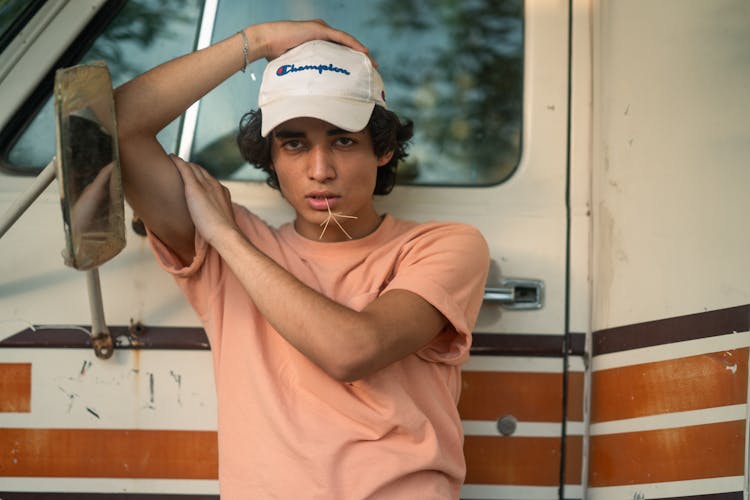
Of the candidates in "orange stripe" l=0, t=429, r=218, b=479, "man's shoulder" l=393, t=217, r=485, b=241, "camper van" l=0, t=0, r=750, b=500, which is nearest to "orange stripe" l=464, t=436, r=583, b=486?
"camper van" l=0, t=0, r=750, b=500

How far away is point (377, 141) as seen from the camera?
6.40ft

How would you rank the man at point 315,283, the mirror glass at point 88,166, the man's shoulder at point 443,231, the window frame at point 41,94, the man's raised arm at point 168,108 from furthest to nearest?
the window frame at point 41,94, the man's shoulder at point 443,231, the man's raised arm at point 168,108, the man at point 315,283, the mirror glass at point 88,166

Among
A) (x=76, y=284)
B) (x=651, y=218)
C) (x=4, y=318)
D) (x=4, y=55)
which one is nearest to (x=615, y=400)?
(x=651, y=218)

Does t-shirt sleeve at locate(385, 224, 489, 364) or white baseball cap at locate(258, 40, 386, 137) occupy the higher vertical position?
white baseball cap at locate(258, 40, 386, 137)

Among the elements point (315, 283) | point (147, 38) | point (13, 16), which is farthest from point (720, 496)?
point (13, 16)

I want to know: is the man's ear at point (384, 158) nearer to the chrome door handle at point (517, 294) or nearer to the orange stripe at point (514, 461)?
the chrome door handle at point (517, 294)

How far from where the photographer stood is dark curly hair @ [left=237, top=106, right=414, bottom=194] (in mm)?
1941

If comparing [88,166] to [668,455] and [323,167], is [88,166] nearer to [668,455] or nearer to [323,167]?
[323,167]

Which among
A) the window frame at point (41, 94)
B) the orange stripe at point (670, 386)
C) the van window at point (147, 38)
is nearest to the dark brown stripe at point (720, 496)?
the orange stripe at point (670, 386)

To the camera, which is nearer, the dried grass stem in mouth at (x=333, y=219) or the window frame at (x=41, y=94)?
the dried grass stem in mouth at (x=333, y=219)

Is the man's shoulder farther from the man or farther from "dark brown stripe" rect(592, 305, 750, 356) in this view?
"dark brown stripe" rect(592, 305, 750, 356)

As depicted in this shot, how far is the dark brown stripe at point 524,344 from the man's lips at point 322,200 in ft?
1.73

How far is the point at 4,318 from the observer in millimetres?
2023

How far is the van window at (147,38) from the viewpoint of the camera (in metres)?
2.18
